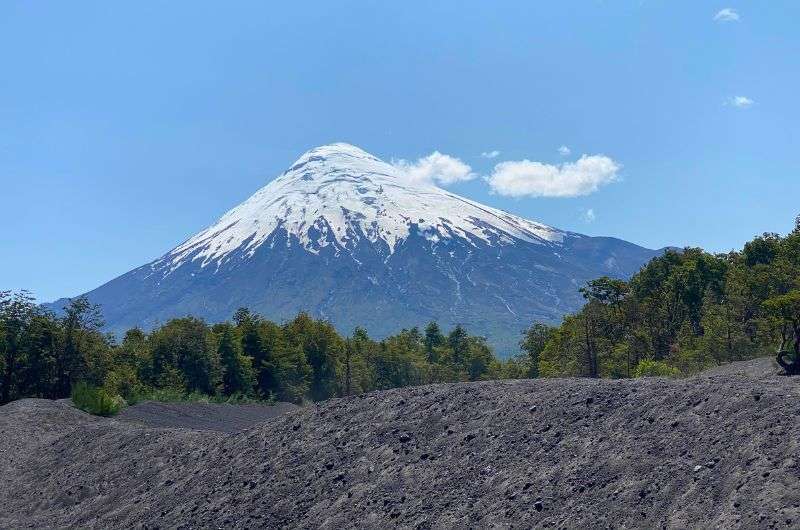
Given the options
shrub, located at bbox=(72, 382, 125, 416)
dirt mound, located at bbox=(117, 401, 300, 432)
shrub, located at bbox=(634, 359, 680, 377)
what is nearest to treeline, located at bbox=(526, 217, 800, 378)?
shrub, located at bbox=(634, 359, 680, 377)

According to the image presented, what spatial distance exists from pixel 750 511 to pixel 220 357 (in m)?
48.0

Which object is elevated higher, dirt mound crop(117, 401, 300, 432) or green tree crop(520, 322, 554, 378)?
green tree crop(520, 322, 554, 378)

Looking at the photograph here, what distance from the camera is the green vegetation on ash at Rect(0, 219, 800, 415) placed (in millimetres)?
42688

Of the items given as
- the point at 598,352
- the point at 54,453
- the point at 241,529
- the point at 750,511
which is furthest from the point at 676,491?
the point at 598,352

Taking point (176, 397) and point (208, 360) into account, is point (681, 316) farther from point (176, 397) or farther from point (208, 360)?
point (176, 397)

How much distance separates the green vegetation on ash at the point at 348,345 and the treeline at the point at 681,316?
0.10 m

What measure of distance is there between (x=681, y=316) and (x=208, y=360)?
33.3m

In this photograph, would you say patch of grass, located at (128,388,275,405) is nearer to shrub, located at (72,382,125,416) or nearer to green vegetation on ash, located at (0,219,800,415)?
green vegetation on ash, located at (0,219,800,415)

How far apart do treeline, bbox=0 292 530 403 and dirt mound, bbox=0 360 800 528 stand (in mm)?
13697

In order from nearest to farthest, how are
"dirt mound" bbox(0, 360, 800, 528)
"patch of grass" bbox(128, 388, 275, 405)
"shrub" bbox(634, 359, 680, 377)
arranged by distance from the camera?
"dirt mound" bbox(0, 360, 800, 528) < "shrub" bbox(634, 359, 680, 377) < "patch of grass" bbox(128, 388, 275, 405)

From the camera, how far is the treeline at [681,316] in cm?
4544

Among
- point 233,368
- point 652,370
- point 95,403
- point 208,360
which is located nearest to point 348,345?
point 233,368

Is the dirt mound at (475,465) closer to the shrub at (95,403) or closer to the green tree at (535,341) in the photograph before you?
the shrub at (95,403)

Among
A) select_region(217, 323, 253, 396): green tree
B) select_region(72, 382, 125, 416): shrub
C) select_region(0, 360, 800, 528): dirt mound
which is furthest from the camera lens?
select_region(217, 323, 253, 396): green tree
